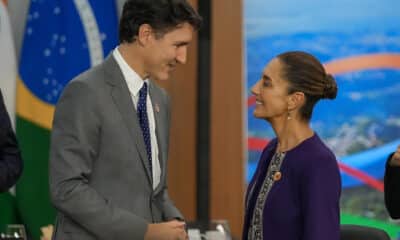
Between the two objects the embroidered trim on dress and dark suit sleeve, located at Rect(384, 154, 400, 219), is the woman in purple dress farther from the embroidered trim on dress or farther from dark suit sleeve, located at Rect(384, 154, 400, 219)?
dark suit sleeve, located at Rect(384, 154, 400, 219)

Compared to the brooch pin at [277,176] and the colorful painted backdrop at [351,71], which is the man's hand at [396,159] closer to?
the brooch pin at [277,176]

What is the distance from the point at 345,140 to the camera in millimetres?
4320

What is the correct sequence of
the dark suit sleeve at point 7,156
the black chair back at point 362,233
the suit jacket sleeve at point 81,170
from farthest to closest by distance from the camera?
the black chair back at point 362,233, the dark suit sleeve at point 7,156, the suit jacket sleeve at point 81,170

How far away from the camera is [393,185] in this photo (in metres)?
2.77

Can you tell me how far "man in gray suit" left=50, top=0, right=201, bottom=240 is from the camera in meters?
2.21

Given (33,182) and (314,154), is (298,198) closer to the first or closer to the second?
(314,154)

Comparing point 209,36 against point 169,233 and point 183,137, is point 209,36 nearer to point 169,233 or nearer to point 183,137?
point 183,137

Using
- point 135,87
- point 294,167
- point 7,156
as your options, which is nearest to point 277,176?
point 294,167

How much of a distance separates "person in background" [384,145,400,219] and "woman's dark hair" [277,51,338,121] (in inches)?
17.9

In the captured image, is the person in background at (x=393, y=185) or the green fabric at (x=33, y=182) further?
the green fabric at (x=33, y=182)

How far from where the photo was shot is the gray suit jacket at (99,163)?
220 centimetres

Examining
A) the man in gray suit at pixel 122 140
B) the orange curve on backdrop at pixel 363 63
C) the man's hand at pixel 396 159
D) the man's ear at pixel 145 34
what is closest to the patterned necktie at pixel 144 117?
the man in gray suit at pixel 122 140

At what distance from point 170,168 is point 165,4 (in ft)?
6.73

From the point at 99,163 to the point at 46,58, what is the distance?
197 cm
